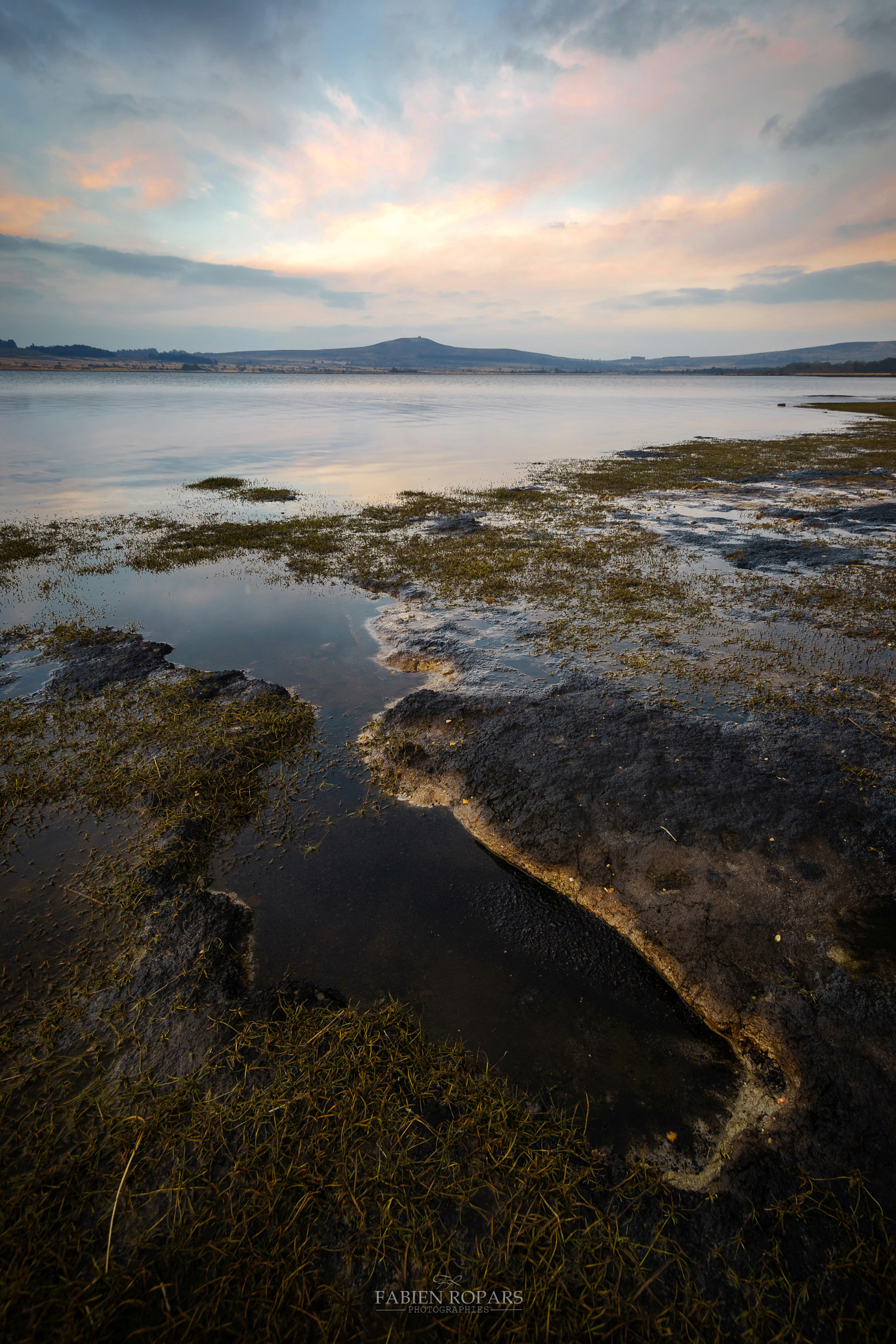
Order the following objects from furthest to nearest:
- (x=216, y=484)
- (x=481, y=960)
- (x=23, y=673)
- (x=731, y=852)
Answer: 1. (x=216, y=484)
2. (x=23, y=673)
3. (x=731, y=852)
4. (x=481, y=960)

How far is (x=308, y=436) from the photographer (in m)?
49.9

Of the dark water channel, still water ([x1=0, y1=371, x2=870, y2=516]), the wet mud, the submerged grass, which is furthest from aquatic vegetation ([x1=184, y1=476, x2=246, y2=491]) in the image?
the submerged grass

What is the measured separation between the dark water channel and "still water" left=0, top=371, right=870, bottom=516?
22099 mm

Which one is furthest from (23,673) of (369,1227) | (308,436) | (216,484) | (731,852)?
(308,436)

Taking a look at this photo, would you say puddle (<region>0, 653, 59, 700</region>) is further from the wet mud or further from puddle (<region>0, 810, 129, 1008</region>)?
the wet mud

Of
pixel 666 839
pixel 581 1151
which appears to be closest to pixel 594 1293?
pixel 581 1151

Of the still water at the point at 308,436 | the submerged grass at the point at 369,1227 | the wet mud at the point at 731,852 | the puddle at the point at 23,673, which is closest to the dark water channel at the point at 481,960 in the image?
the wet mud at the point at 731,852

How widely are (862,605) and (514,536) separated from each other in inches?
→ 427

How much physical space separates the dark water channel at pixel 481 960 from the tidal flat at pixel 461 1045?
0.62ft

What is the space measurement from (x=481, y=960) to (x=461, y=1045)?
88 cm

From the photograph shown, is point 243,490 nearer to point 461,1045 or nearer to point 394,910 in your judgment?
point 394,910

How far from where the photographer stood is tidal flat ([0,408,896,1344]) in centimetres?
317

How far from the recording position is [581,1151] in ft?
12.4

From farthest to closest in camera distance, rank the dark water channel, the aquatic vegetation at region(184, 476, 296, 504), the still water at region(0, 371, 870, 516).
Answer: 1. the still water at region(0, 371, 870, 516)
2. the aquatic vegetation at region(184, 476, 296, 504)
3. the dark water channel
